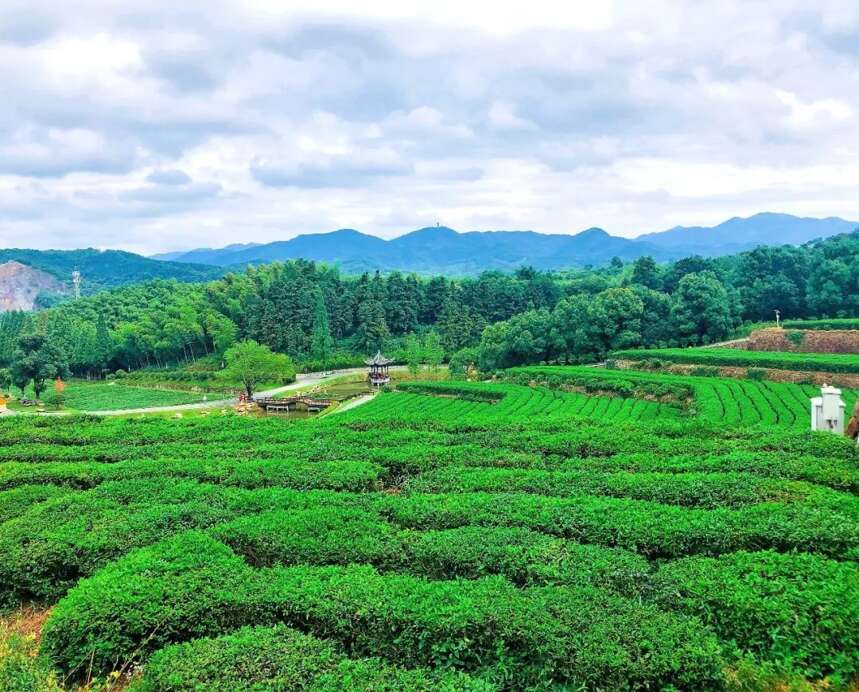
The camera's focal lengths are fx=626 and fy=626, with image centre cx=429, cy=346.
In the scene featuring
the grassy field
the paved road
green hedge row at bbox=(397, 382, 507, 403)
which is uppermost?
green hedge row at bbox=(397, 382, 507, 403)

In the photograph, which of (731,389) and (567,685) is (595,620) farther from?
(731,389)

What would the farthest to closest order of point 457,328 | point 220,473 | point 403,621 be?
point 457,328 → point 220,473 → point 403,621

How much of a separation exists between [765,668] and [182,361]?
6975 centimetres

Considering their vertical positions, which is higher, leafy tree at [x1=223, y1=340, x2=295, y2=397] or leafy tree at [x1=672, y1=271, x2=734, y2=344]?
leafy tree at [x1=672, y1=271, x2=734, y2=344]

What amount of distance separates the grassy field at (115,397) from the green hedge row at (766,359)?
116 feet

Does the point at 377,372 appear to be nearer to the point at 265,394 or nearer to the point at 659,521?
the point at 265,394

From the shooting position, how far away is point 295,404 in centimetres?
4225

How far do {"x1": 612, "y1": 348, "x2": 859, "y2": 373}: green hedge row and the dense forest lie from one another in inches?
302

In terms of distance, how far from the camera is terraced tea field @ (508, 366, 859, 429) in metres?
21.5

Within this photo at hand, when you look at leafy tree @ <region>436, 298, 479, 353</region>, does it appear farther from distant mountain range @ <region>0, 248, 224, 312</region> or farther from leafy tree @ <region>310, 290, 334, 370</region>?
distant mountain range @ <region>0, 248, 224, 312</region>

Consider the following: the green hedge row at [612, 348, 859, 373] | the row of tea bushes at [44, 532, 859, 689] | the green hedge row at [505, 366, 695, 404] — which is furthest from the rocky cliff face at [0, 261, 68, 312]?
the row of tea bushes at [44, 532, 859, 689]

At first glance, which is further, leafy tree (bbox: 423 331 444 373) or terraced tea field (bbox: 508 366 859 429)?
leafy tree (bbox: 423 331 444 373)

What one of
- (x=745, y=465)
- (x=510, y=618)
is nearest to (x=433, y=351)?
(x=745, y=465)

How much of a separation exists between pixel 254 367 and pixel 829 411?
41470 mm
